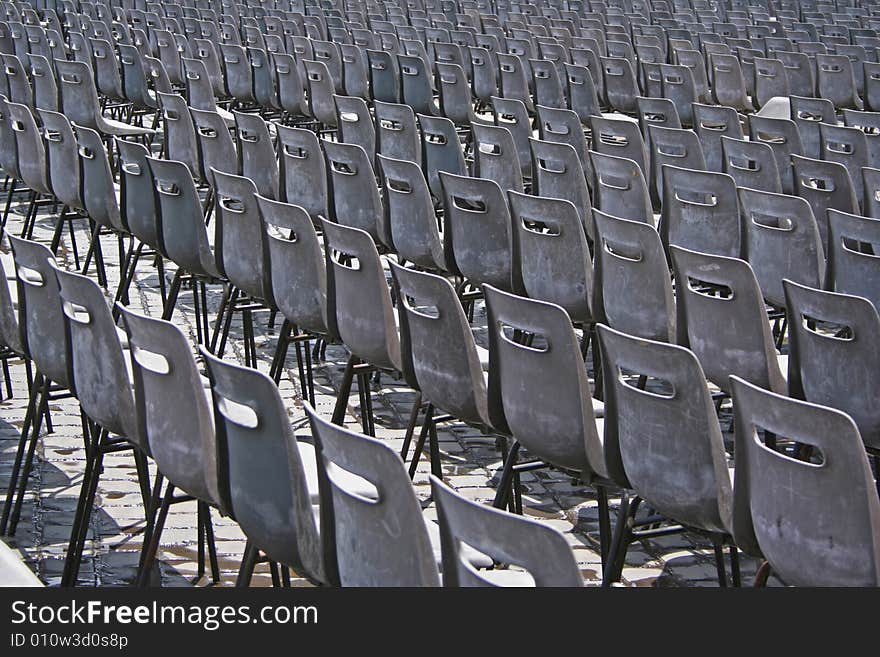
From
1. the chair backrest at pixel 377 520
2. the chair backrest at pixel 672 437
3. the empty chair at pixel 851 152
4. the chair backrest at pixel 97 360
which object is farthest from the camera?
the empty chair at pixel 851 152

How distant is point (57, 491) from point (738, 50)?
1017 centimetres

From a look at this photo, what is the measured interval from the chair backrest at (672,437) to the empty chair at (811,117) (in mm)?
5002

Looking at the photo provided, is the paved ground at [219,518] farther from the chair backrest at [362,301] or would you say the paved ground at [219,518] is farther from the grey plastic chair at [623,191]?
the grey plastic chair at [623,191]

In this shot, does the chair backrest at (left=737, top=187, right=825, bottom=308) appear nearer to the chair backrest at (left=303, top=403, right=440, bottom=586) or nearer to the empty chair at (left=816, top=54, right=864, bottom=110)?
the chair backrest at (left=303, top=403, right=440, bottom=586)

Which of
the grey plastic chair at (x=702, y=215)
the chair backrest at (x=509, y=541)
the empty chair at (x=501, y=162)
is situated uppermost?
the chair backrest at (x=509, y=541)

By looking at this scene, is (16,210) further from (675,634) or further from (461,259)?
(675,634)

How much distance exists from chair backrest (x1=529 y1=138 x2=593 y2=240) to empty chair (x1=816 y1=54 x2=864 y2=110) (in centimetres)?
599

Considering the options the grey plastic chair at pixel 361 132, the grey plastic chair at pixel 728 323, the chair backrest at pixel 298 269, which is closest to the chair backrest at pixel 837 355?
the grey plastic chair at pixel 728 323

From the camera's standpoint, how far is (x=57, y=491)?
5422 millimetres

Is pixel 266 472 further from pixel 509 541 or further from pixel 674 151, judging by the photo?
pixel 674 151

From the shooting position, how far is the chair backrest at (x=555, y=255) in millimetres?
5898

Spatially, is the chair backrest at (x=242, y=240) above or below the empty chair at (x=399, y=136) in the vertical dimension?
above

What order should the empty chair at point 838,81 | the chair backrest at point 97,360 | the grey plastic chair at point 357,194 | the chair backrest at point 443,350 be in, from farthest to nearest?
the empty chair at point 838,81, the grey plastic chair at point 357,194, the chair backrest at point 443,350, the chair backrest at point 97,360

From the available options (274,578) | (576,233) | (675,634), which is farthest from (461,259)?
(675,634)
